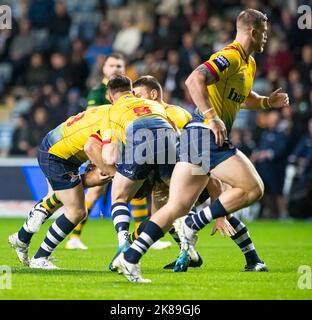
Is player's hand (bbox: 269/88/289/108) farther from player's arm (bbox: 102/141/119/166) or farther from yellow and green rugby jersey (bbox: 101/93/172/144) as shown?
player's arm (bbox: 102/141/119/166)

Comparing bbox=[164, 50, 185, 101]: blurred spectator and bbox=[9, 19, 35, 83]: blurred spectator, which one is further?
bbox=[9, 19, 35, 83]: blurred spectator

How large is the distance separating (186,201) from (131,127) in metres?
1.20

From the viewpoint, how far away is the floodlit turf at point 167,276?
800cm

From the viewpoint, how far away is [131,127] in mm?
9461

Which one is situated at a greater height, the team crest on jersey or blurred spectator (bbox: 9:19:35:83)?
the team crest on jersey

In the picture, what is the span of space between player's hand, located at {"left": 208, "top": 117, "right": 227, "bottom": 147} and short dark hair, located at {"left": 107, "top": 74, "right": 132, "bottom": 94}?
5.52 ft

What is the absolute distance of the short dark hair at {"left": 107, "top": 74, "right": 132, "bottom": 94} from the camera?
9953 mm

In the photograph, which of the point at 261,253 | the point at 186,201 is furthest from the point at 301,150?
the point at 186,201

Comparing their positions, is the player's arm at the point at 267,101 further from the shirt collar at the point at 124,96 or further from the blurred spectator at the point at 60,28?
the blurred spectator at the point at 60,28

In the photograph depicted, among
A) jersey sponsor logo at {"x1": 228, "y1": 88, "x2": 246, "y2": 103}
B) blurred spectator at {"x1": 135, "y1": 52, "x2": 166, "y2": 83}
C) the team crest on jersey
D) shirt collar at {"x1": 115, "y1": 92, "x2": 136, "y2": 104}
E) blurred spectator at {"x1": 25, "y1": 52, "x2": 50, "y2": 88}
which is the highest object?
the team crest on jersey

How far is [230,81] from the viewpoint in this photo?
29.3 feet

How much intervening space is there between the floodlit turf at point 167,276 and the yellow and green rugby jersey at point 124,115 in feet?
4.44

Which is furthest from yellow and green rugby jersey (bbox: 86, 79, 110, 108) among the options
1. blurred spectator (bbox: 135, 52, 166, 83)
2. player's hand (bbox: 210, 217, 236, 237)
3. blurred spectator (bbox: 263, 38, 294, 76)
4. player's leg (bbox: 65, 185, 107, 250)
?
blurred spectator (bbox: 263, 38, 294, 76)
